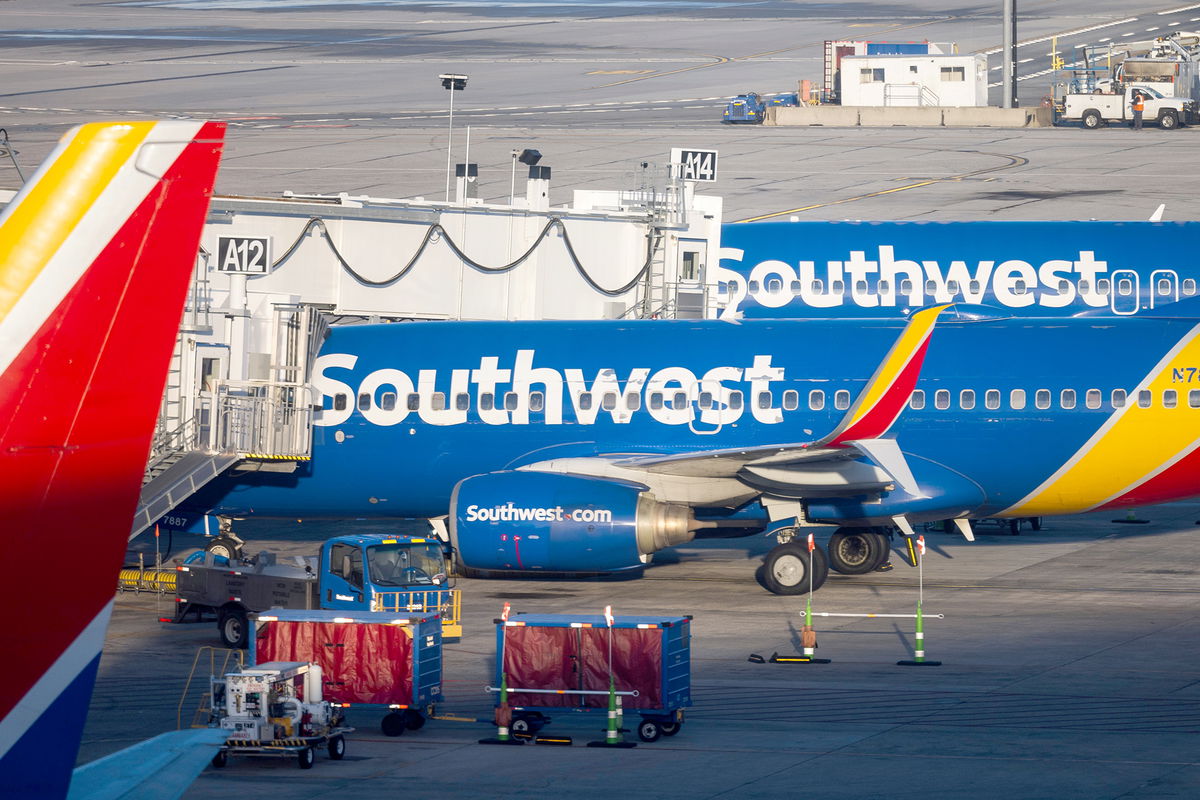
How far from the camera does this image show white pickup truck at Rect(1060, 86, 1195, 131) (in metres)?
78.6

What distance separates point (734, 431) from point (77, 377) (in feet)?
67.9

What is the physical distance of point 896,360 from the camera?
87.8 feet

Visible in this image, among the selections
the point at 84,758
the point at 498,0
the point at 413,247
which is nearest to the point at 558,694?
the point at 84,758

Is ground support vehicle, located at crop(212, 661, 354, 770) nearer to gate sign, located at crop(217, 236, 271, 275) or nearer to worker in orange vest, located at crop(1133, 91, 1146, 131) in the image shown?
gate sign, located at crop(217, 236, 271, 275)

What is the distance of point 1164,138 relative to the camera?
75188 millimetres

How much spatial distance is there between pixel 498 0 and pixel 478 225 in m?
110

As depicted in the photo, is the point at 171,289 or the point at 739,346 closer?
the point at 171,289

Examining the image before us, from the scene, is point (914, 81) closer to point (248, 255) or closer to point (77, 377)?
point (248, 255)

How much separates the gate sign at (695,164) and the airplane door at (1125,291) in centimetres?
973

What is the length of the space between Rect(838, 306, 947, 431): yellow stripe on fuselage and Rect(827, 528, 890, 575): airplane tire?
2723mm

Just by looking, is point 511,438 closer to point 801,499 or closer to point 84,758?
point 801,499

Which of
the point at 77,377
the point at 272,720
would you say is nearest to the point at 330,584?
the point at 272,720

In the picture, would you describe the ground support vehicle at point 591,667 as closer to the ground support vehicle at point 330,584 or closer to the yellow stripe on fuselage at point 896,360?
the ground support vehicle at point 330,584

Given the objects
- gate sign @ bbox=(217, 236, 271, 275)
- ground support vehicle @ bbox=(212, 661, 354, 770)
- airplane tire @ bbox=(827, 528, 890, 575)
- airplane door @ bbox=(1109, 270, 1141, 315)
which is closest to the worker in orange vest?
airplane door @ bbox=(1109, 270, 1141, 315)
